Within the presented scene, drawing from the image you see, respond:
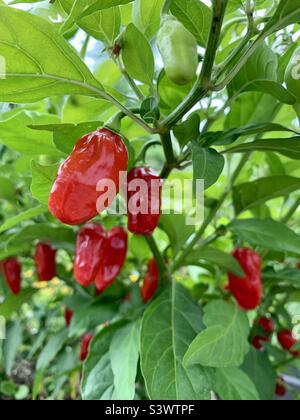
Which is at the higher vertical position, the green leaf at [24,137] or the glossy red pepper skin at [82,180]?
the green leaf at [24,137]

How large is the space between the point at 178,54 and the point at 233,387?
58 cm

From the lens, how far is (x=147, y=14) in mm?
648

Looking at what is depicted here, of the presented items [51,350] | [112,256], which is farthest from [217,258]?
[51,350]

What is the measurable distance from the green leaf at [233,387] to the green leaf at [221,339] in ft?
0.27

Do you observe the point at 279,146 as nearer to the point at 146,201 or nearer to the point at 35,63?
the point at 146,201

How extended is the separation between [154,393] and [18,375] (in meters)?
1.30

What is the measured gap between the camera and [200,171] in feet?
1.73

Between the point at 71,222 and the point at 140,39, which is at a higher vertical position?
the point at 140,39

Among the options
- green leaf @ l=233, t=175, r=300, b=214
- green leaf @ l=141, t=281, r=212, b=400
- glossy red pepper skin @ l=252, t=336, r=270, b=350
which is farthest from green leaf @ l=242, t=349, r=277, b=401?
green leaf @ l=233, t=175, r=300, b=214

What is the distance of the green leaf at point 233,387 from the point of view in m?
0.81

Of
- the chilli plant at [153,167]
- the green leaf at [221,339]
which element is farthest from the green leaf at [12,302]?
the green leaf at [221,339]

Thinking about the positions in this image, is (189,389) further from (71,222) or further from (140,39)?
(140,39)

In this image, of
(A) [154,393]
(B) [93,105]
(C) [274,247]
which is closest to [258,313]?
(C) [274,247]

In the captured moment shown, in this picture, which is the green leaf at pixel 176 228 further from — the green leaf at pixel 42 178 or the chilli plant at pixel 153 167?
the green leaf at pixel 42 178
